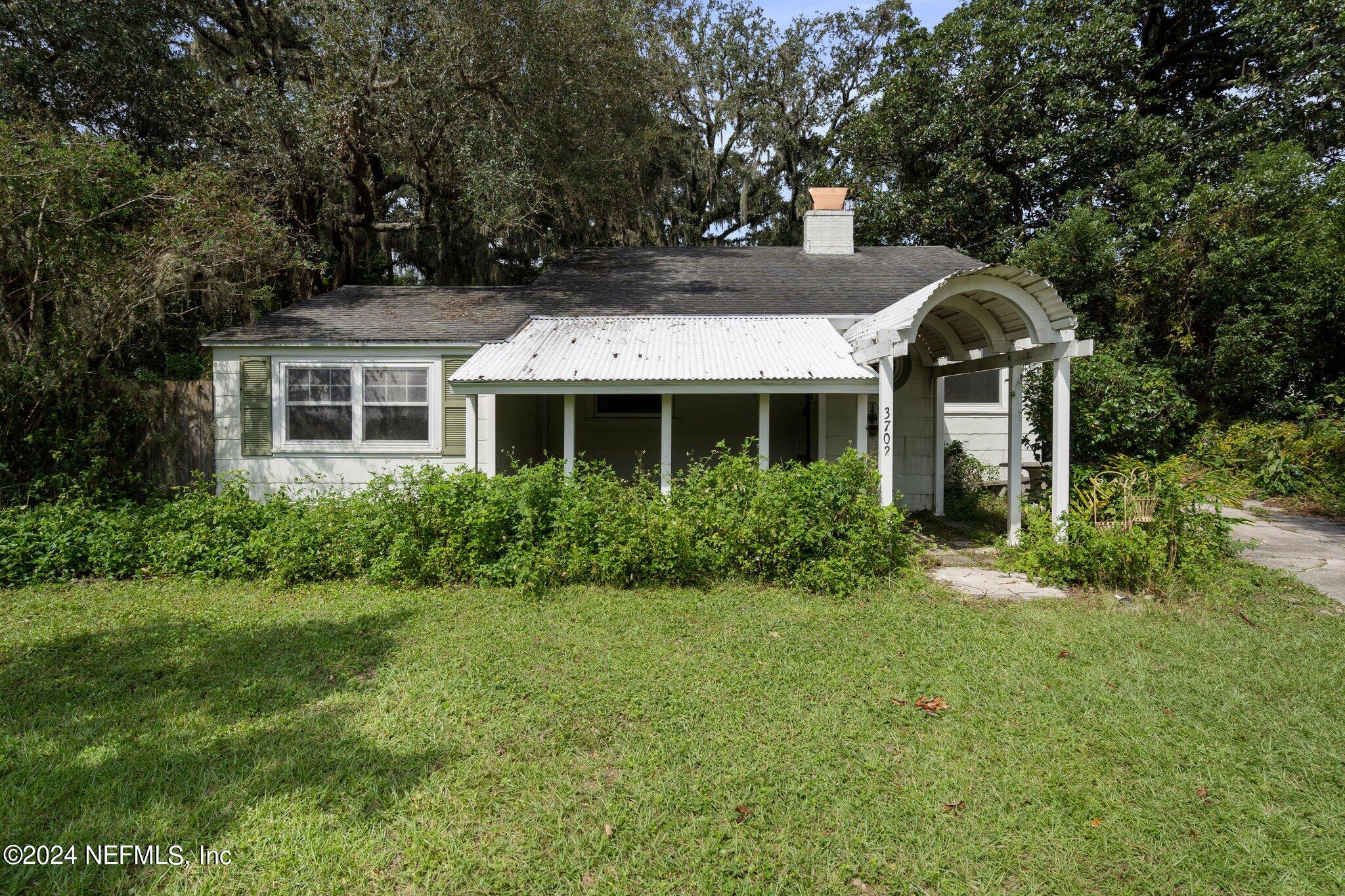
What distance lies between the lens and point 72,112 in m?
11.9

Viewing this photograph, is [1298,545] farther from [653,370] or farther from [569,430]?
[569,430]

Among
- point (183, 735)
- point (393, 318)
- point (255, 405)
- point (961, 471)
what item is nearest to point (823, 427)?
point (961, 471)

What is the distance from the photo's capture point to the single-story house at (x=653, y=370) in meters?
7.82

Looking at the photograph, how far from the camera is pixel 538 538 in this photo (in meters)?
6.46

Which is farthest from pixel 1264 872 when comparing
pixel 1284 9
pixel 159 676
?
pixel 1284 9

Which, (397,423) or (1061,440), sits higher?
(397,423)

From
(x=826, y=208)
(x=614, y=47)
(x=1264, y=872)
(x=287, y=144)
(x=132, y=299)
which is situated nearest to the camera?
(x=1264, y=872)

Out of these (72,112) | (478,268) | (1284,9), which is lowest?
(478,268)

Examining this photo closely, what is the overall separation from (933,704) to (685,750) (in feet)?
5.10

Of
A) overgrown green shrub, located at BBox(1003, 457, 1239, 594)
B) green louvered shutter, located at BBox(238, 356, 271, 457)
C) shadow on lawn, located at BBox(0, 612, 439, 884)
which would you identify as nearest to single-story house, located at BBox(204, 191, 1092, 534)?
green louvered shutter, located at BBox(238, 356, 271, 457)

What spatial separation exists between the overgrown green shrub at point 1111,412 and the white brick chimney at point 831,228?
641 centimetres

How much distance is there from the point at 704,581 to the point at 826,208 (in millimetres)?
11084

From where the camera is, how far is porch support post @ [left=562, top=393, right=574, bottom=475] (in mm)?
7668

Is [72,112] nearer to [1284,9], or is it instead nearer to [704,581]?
[704,581]
